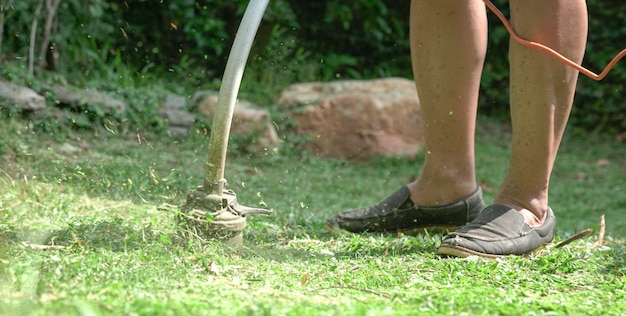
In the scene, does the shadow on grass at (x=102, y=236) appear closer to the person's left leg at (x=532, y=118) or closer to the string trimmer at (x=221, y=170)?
the string trimmer at (x=221, y=170)

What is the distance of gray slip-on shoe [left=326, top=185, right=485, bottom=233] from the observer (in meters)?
2.45

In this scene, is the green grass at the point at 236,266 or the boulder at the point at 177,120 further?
the boulder at the point at 177,120

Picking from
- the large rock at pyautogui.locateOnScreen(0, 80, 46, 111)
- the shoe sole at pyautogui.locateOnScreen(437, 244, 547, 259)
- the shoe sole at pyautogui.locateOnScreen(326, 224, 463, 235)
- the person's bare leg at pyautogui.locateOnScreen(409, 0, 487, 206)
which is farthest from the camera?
the large rock at pyautogui.locateOnScreen(0, 80, 46, 111)

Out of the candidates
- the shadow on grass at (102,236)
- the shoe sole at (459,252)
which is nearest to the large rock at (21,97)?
the shadow on grass at (102,236)

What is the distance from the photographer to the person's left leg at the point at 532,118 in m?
2.12

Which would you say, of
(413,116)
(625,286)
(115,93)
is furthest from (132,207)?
(413,116)

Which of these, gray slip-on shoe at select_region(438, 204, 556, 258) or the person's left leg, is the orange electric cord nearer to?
the person's left leg

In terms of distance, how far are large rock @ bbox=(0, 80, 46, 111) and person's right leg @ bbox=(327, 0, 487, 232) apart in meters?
2.06

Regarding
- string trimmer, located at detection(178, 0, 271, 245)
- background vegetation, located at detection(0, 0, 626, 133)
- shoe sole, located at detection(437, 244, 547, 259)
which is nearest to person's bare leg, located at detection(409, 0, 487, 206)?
shoe sole, located at detection(437, 244, 547, 259)

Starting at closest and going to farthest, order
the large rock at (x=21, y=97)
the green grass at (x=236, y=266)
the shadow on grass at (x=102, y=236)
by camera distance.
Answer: the green grass at (x=236, y=266), the shadow on grass at (x=102, y=236), the large rock at (x=21, y=97)

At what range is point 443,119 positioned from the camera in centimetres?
241

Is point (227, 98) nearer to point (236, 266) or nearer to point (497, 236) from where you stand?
point (236, 266)

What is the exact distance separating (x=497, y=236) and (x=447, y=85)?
19.5 inches

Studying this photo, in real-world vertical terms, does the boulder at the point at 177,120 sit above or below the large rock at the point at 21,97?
below
